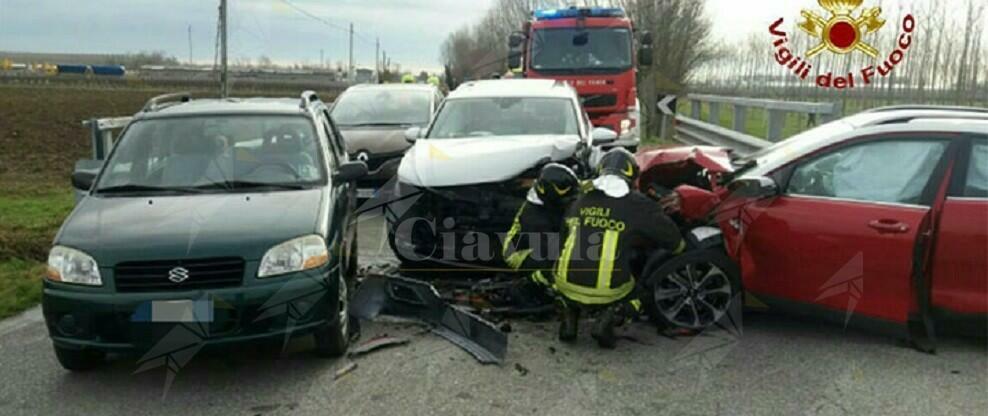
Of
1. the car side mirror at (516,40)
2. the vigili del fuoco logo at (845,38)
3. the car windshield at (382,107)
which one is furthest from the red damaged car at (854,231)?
the car side mirror at (516,40)

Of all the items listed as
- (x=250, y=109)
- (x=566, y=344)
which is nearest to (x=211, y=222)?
(x=250, y=109)

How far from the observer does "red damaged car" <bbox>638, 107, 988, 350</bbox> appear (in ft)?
15.0

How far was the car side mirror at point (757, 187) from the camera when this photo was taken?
515 cm

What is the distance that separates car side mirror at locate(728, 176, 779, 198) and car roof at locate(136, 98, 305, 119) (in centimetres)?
338

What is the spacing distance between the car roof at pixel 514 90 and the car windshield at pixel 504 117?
12 cm

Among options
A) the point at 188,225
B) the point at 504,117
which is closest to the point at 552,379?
the point at 188,225

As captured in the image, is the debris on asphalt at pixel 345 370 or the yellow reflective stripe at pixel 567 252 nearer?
the debris on asphalt at pixel 345 370

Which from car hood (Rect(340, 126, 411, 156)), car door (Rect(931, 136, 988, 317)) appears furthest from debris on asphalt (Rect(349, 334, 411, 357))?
car hood (Rect(340, 126, 411, 156))

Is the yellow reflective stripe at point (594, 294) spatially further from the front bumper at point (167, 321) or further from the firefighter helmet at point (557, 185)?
the front bumper at point (167, 321)

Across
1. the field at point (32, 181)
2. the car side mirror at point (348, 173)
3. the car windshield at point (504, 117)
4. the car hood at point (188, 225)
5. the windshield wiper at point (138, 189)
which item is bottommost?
the field at point (32, 181)

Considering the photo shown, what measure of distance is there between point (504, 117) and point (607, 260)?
356cm

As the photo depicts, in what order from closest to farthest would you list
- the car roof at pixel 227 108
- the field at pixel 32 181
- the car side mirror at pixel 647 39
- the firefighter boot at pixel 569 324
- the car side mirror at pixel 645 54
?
1. the firefighter boot at pixel 569 324
2. the car roof at pixel 227 108
3. the field at pixel 32 181
4. the car side mirror at pixel 645 54
5. the car side mirror at pixel 647 39

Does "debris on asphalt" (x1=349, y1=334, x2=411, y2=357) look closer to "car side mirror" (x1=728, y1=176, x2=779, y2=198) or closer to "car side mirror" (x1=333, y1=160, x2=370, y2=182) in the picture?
"car side mirror" (x1=333, y1=160, x2=370, y2=182)

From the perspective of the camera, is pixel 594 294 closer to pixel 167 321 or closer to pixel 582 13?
pixel 167 321
